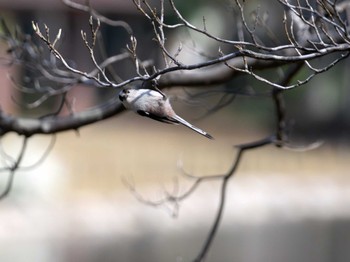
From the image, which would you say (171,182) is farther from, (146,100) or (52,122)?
(146,100)

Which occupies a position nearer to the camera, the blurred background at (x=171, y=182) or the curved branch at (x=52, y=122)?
the curved branch at (x=52, y=122)

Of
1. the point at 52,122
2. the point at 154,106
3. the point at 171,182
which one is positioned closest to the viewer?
the point at 154,106

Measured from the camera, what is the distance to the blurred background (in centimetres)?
803

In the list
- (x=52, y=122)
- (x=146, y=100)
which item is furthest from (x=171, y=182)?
(x=146, y=100)

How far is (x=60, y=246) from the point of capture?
7922 millimetres

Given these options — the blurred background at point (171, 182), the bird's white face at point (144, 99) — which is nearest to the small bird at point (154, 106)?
the bird's white face at point (144, 99)

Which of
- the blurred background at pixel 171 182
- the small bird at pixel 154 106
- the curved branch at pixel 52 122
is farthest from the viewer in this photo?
the blurred background at pixel 171 182

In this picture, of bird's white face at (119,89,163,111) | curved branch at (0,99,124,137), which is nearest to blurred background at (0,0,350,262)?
curved branch at (0,99,124,137)

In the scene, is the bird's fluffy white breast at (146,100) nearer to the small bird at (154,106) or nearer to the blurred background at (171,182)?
the small bird at (154,106)

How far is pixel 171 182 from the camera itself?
9070mm

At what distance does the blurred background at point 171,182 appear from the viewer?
8031 millimetres

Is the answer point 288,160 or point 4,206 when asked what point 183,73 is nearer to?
point 4,206

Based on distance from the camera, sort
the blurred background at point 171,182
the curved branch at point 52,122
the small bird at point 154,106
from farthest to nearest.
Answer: the blurred background at point 171,182 → the curved branch at point 52,122 → the small bird at point 154,106

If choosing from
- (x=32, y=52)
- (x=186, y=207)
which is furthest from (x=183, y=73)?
(x=186, y=207)
